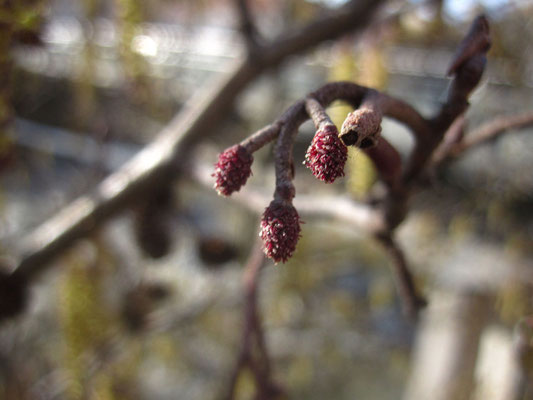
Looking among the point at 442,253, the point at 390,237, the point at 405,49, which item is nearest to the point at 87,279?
the point at 390,237

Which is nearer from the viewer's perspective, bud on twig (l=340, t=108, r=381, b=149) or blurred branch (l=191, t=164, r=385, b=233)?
bud on twig (l=340, t=108, r=381, b=149)

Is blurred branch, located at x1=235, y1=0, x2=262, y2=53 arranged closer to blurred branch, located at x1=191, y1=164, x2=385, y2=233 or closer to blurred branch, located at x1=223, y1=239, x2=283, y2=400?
blurred branch, located at x1=191, y1=164, x2=385, y2=233

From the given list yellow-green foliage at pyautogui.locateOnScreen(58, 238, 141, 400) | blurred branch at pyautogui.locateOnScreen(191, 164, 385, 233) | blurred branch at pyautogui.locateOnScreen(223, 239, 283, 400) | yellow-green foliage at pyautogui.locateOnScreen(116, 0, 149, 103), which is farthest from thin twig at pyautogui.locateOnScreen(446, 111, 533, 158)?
yellow-green foliage at pyautogui.locateOnScreen(58, 238, 141, 400)

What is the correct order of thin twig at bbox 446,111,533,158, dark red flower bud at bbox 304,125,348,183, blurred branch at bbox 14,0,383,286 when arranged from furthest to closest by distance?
blurred branch at bbox 14,0,383,286 → thin twig at bbox 446,111,533,158 → dark red flower bud at bbox 304,125,348,183

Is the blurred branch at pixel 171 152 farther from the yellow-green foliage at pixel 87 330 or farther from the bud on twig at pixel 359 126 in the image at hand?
the bud on twig at pixel 359 126

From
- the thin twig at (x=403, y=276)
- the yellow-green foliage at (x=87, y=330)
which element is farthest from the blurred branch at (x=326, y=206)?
the yellow-green foliage at (x=87, y=330)

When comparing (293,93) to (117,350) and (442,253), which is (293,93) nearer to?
(442,253)
